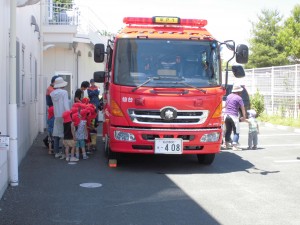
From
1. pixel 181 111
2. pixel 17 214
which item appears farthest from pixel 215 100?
pixel 17 214

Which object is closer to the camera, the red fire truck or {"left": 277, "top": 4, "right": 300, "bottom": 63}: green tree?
the red fire truck

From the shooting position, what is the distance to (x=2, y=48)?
23.2 feet

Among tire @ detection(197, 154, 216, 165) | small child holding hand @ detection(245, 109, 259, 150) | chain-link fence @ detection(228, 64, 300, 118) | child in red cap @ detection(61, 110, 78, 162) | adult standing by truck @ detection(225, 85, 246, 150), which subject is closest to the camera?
tire @ detection(197, 154, 216, 165)

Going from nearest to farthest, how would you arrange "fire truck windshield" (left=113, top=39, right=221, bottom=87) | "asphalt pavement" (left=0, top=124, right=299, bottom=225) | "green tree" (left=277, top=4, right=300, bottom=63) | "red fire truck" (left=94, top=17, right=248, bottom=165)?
1. "asphalt pavement" (left=0, top=124, right=299, bottom=225)
2. "red fire truck" (left=94, top=17, right=248, bottom=165)
3. "fire truck windshield" (left=113, top=39, right=221, bottom=87)
4. "green tree" (left=277, top=4, right=300, bottom=63)

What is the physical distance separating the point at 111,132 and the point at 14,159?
2063mm

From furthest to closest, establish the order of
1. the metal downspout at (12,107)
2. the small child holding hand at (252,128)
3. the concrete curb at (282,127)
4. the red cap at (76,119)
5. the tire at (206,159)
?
1. the concrete curb at (282,127)
2. the small child holding hand at (252,128)
3. the red cap at (76,119)
4. the tire at (206,159)
5. the metal downspout at (12,107)

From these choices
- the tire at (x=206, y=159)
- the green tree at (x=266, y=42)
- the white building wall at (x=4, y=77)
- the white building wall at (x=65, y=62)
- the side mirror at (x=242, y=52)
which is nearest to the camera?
the white building wall at (x=4, y=77)

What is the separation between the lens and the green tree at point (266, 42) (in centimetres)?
4684

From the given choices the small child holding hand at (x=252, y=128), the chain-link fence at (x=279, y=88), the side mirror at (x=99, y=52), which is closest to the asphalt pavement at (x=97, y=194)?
the small child holding hand at (x=252, y=128)

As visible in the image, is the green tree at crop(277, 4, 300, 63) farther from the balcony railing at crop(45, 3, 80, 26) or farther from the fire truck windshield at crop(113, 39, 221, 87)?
the fire truck windshield at crop(113, 39, 221, 87)

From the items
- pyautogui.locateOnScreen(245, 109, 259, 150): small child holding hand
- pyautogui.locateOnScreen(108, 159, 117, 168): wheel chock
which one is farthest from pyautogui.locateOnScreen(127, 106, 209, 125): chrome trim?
pyautogui.locateOnScreen(245, 109, 259, 150): small child holding hand

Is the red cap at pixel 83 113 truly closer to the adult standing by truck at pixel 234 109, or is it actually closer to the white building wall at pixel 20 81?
the white building wall at pixel 20 81

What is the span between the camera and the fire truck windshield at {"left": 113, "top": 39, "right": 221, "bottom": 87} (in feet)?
28.4

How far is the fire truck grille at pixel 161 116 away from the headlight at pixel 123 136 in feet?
0.95
